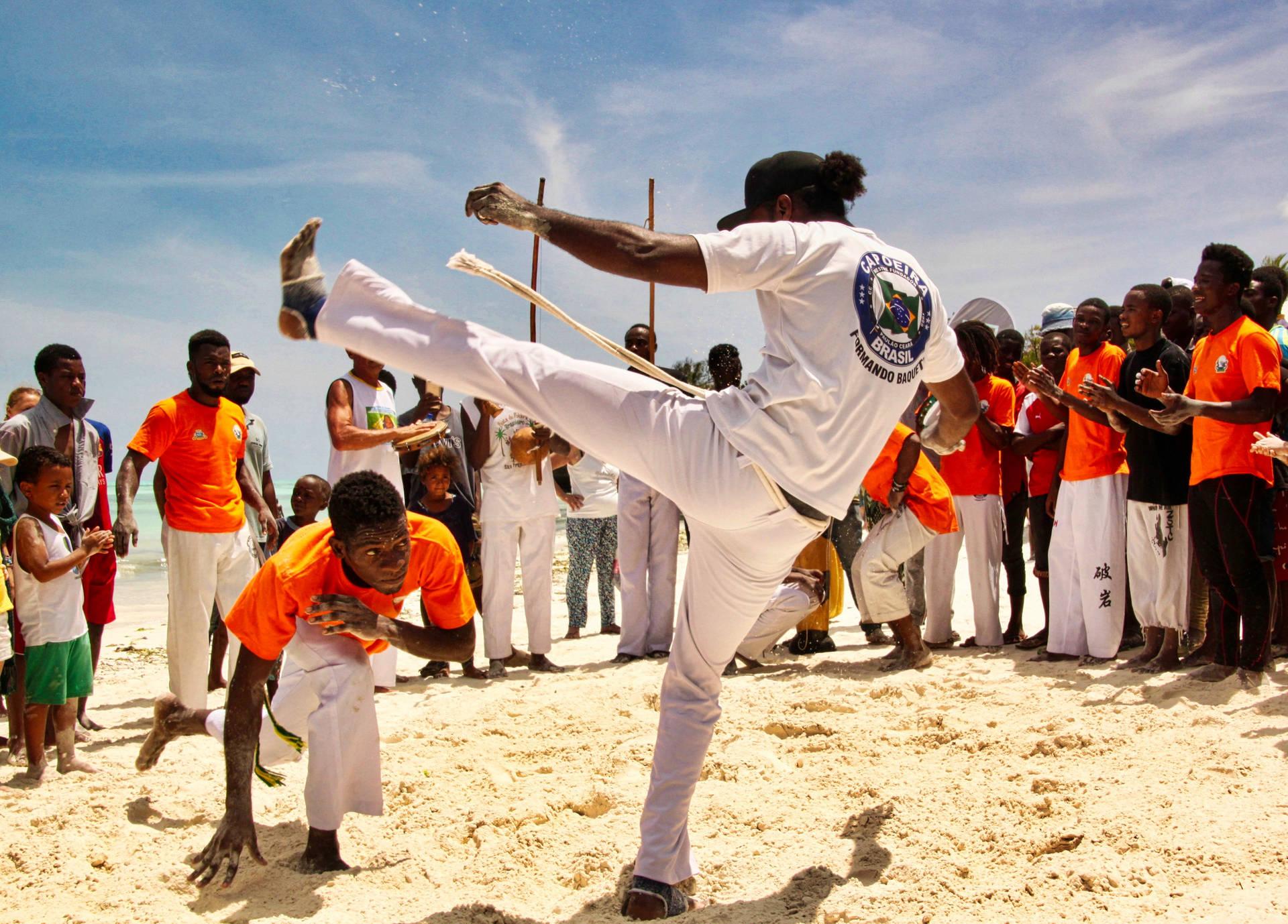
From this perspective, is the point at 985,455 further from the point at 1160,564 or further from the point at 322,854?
the point at 322,854

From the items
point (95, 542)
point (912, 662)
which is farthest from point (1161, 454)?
point (95, 542)

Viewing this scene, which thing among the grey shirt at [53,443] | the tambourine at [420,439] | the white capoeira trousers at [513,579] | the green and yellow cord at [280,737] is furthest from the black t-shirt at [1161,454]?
the grey shirt at [53,443]

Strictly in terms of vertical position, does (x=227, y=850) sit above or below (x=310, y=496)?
below

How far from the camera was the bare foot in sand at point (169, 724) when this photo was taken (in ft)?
12.7

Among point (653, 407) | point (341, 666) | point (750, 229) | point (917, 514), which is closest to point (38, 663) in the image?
point (341, 666)

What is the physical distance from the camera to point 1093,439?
571cm

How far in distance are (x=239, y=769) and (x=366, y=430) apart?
2855 millimetres

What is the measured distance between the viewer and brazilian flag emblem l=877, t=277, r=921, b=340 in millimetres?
2754

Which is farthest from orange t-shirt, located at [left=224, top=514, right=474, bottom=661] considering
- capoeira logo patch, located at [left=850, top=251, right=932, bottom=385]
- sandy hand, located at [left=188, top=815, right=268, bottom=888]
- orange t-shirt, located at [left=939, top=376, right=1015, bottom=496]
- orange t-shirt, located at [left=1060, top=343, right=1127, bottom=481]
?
orange t-shirt, located at [left=939, top=376, right=1015, bottom=496]

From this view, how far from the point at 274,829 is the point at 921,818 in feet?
7.78

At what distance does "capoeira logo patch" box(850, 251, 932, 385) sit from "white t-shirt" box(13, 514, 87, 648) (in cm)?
381

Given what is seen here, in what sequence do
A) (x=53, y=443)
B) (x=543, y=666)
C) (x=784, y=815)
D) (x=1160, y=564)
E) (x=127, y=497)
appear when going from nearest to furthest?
(x=784, y=815) → (x=127, y=497) → (x=1160, y=564) → (x=53, y=443) → (x=543, y=666)

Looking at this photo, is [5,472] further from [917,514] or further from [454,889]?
[917,514]

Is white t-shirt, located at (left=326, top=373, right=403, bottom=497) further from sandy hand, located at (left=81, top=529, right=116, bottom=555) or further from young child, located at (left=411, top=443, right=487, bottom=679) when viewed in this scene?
sandy hand, located at (left=81, top=529, right=116, bottom=555)
